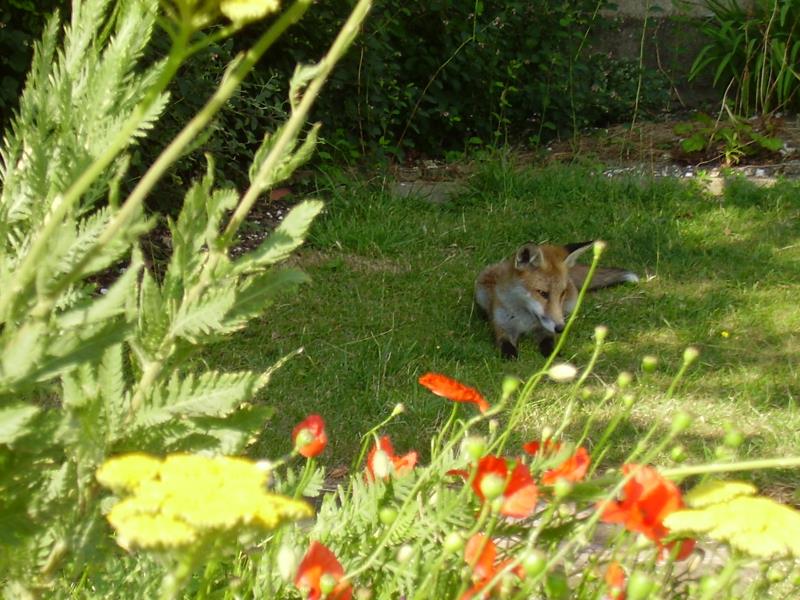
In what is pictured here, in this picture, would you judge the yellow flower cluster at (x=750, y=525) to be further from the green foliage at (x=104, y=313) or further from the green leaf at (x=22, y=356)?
the green leaf at (x=22, y=356)

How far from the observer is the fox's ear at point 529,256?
5098mm

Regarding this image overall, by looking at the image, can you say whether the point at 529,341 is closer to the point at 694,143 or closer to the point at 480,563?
the point at 694,143

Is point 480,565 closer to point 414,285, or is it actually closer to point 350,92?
point 414,285

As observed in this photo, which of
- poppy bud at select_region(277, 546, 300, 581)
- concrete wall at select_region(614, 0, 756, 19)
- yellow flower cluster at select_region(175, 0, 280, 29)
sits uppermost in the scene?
yellow flower cluster at select_region(175, 0, 280, 29)

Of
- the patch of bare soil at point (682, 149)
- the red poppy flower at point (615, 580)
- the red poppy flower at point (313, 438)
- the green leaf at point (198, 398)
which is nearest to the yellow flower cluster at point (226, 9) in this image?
the green leaf at point (198, 398)

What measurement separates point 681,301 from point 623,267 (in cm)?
53

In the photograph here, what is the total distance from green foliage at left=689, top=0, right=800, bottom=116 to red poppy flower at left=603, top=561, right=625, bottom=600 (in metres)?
6.83

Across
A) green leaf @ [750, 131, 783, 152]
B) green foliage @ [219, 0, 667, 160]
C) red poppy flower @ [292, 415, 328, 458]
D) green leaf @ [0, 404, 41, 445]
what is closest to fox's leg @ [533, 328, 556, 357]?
green foliage @ [219, 0, 667, 160]

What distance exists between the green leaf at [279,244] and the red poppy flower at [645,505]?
0.49 metres

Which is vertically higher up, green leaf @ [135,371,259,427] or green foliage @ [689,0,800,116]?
green leaf @ [135,371,259,427]

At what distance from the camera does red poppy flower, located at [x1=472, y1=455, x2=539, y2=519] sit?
1.31 meters

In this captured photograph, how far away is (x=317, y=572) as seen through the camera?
1.35 m

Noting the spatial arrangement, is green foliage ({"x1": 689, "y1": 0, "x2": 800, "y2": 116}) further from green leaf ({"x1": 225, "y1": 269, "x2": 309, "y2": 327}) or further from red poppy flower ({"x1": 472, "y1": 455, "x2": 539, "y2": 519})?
green leaf ({"x1": 225, "y1": 269, "x2": 309, "y2": 327})

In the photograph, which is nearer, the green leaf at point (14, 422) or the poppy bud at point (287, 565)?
the green leaf at point (14, 422)
